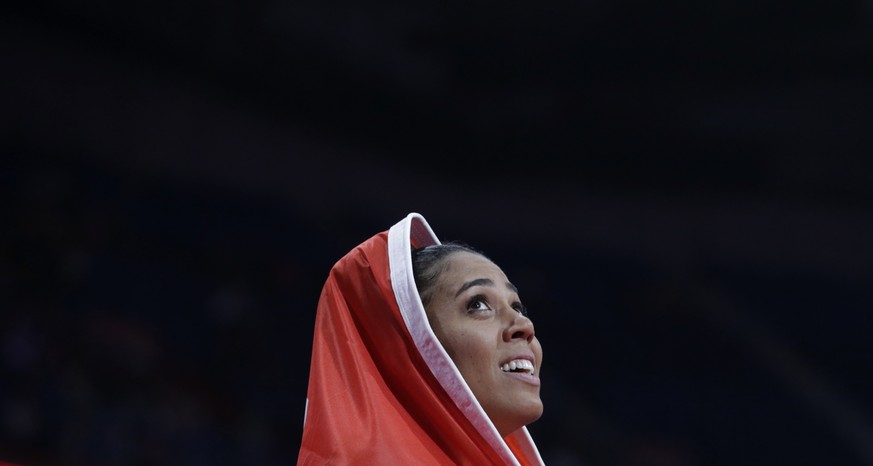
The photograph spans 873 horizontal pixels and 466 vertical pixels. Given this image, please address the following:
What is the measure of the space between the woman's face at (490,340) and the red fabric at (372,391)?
0.08 meters

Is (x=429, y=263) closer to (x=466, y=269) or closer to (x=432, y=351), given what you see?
(x=466, y=269)

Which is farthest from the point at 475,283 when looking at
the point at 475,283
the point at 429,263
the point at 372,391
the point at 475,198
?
the point at 475,198

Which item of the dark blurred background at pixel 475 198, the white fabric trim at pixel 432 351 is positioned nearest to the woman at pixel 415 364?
the white fabric trim at pixel 432 351

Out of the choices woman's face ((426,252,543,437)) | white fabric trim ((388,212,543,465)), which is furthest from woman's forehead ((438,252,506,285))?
white fabric trim ((388,212,543,465))

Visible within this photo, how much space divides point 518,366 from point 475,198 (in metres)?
5.77

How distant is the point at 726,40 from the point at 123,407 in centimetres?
466

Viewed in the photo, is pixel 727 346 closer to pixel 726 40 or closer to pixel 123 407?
pixel 726 40

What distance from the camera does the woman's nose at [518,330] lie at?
55.1 inches

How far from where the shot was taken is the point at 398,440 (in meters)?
1.23

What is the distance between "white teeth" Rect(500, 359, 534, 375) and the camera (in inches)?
54.4

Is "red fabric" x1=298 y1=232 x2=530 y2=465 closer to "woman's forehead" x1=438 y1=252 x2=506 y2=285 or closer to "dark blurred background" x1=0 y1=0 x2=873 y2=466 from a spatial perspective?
"woman's forehead" x1=438 y1=252 x2=506 y2=285

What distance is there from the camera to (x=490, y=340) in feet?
4.51

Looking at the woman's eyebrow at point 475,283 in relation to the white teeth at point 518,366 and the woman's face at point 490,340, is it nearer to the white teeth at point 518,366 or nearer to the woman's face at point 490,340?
the woman's face at point 490,340

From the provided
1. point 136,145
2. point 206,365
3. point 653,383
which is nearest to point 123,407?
point 206,365
